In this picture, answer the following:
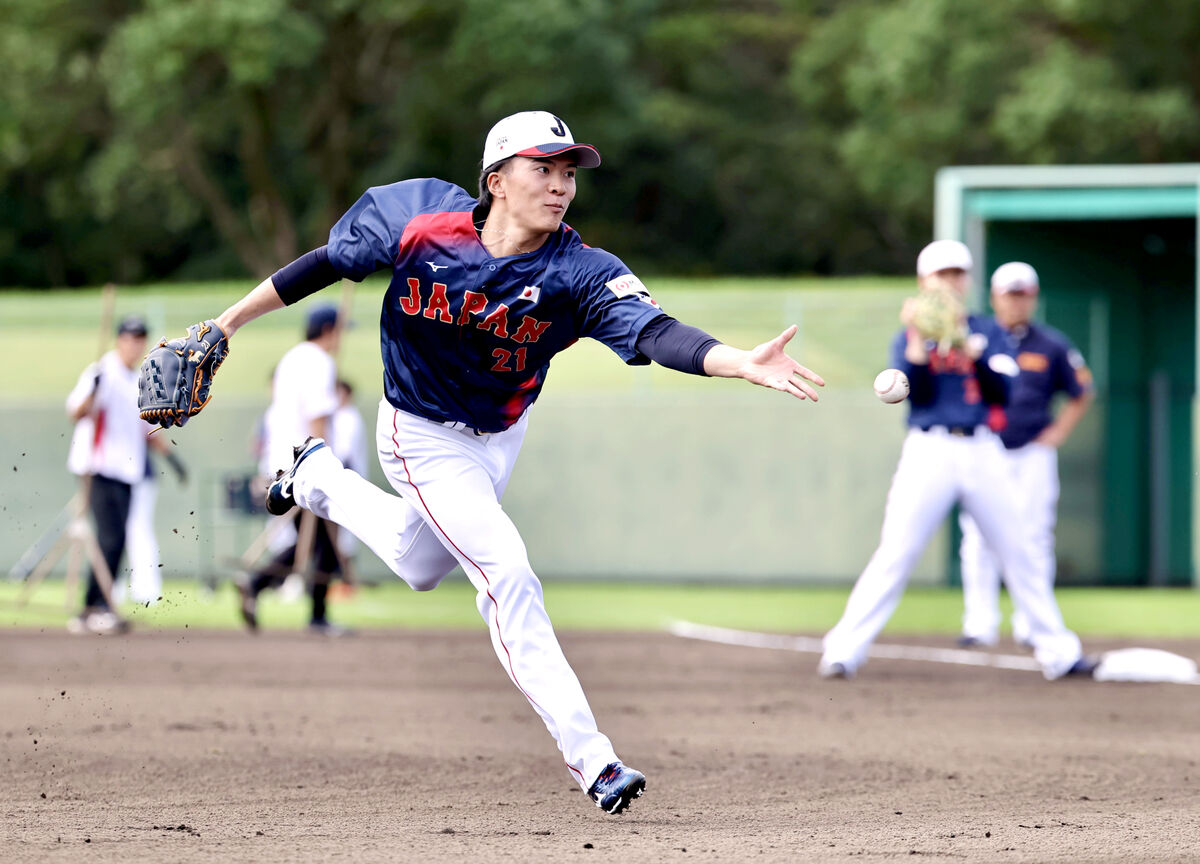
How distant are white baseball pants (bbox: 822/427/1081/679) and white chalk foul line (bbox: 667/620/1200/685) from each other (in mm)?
1186

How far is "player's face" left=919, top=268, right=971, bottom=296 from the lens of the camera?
9.14m

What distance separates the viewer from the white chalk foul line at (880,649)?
10742mm

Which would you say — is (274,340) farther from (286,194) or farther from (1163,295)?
(286,194)

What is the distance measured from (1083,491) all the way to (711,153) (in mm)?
24641

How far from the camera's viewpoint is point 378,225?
19.2 feet

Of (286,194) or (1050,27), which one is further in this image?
(286,194)

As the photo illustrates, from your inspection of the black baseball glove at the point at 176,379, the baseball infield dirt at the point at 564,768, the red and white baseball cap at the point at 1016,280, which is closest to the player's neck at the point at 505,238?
the black baseball glove at the point at 176,379

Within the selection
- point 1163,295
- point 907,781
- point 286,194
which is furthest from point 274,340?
point 286,194

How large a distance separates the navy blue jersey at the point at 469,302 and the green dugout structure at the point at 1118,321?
10.7m

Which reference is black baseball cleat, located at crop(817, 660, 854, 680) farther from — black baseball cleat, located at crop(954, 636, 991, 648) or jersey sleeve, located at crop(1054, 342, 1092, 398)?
jersey sleeve, located at crop(1054, 342, 1092, 398)

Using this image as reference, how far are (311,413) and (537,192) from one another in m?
5.92

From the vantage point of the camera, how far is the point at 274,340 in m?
20.2

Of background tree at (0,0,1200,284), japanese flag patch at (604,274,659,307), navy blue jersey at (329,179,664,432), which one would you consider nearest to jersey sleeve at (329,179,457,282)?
navy blue jersey at (329,179,664,432)

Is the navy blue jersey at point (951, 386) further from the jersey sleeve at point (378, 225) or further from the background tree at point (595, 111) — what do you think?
the background tree at point (595, 111)
